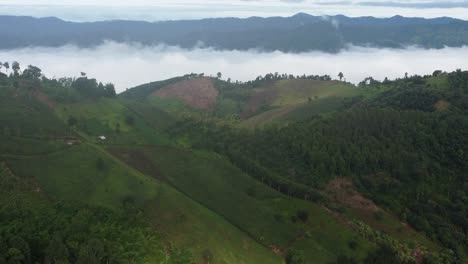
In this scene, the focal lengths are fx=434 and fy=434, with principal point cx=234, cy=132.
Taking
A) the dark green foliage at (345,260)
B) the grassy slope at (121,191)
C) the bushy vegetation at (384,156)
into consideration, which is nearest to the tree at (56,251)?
the grassy slope at (121,191)

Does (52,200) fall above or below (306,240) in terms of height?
above

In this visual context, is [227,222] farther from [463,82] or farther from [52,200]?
[463,82]

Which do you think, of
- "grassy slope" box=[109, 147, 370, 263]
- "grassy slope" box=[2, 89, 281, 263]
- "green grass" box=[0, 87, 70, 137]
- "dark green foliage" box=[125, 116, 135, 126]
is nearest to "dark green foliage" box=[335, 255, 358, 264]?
"grassy slope" box=[109, 147, 370, 263]

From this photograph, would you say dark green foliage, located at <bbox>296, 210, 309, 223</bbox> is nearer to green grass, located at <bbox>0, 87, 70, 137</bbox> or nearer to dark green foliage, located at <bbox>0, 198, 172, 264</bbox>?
dark green foliage, located at <bbox>0, 198, 172, 264</bbox>

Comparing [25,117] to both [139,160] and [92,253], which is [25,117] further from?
[92,253]

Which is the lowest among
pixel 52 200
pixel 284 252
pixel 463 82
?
pixel 284 252

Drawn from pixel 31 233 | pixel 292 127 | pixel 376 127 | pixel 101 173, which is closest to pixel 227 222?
pixel 101 173
